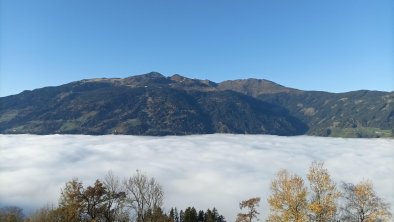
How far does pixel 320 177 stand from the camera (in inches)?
1551

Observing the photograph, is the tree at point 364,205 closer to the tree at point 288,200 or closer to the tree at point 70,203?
the tree at point 288,200

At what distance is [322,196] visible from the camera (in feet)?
127

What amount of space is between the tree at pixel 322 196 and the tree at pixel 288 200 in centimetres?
102

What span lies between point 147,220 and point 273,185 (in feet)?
96.6

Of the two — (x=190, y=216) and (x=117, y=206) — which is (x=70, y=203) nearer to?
(x=117, y=206)

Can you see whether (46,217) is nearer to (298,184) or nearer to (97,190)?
(97,190)

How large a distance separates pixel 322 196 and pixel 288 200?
371cm

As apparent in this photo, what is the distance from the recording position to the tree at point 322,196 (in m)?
36.8

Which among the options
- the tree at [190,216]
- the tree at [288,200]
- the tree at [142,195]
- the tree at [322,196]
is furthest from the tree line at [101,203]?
the tree at [190,216]

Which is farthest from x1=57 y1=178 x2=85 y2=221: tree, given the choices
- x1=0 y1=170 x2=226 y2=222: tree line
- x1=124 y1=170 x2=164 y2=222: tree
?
x1=124 y1=170 x2=164 y2=222: tree

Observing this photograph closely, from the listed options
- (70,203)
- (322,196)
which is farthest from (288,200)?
(70,203)

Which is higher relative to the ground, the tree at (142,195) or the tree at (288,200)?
the tree at (288,200)

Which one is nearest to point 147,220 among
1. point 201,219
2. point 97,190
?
point 97,190

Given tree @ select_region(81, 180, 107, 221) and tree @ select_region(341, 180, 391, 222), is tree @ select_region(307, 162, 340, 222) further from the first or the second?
tree @ select_region(81, 180, 107, 221)
